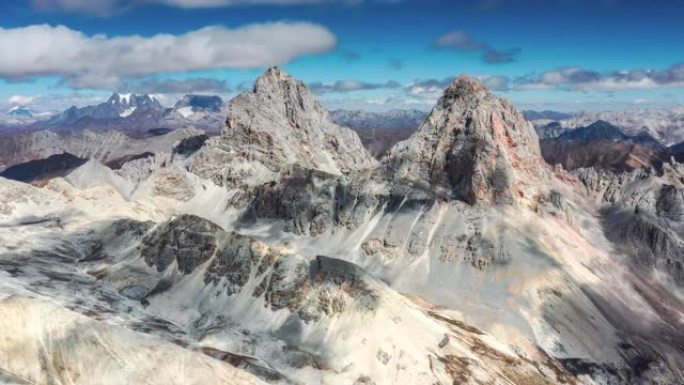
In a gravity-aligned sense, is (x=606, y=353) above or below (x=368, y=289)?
below

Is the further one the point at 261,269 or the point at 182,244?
the point at 182,244

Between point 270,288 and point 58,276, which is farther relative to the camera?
point 58,276

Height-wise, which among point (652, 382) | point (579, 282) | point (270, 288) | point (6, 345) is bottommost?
point (652, 382)

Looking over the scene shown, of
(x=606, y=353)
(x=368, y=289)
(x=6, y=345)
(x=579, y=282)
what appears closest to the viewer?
(x=6, y=345)

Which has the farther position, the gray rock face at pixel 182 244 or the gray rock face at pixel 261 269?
the gray rock face at pixel 182 244

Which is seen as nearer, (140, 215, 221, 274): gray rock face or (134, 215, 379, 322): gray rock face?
(134, 215, 379, 322): gray rock face

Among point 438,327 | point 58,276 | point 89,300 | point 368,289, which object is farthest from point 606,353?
point 58,276

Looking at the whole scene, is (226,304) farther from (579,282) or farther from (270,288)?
(579,282)

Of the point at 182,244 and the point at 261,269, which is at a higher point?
the point at 182,244

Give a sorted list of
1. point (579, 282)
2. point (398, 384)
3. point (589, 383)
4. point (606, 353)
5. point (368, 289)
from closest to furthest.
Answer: point (398, 384) → point (368, 289) → point (589, 383) → point (606, 353) → point (579, 282)

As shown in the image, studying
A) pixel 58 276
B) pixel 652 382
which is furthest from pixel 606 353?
pixel 58 276
